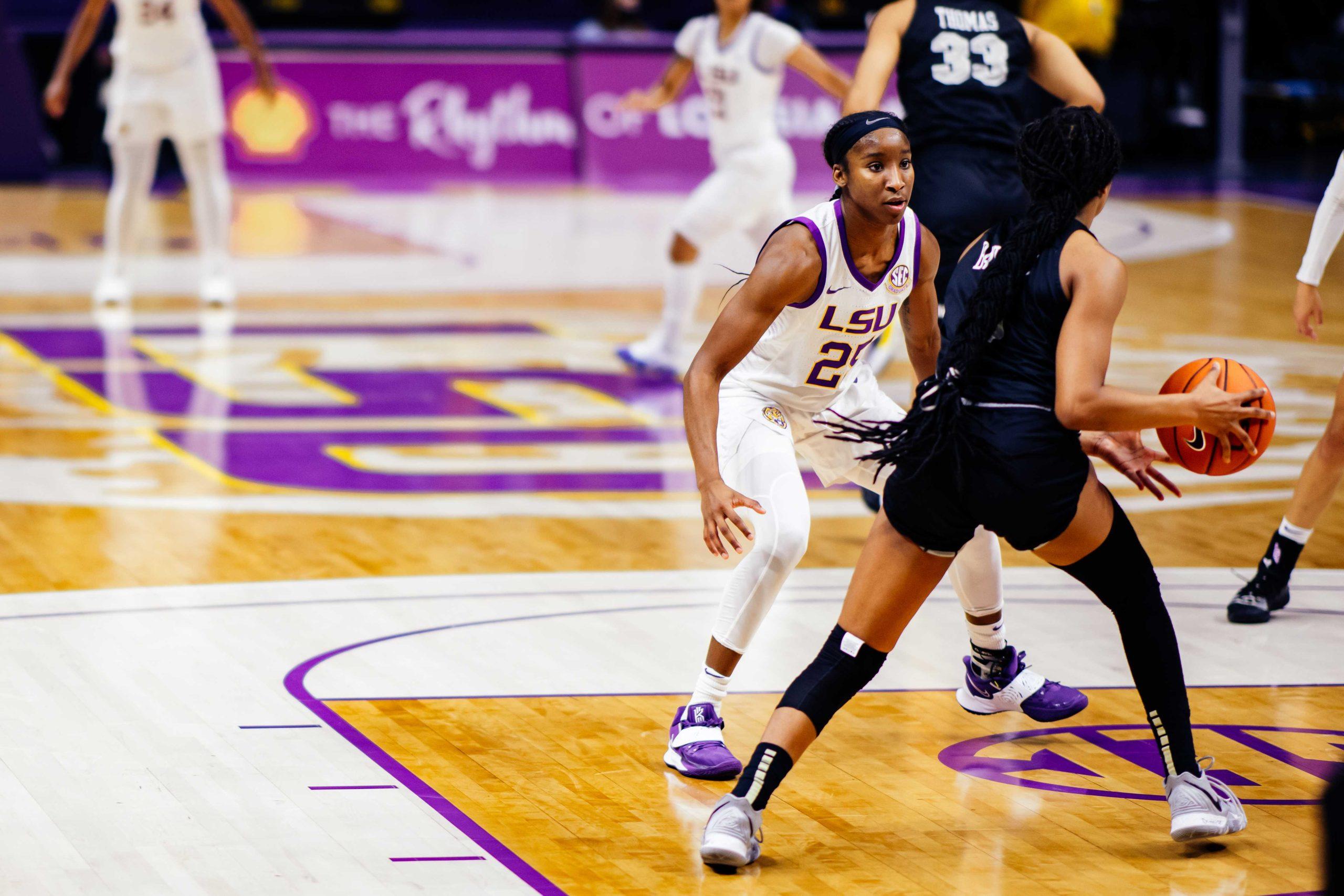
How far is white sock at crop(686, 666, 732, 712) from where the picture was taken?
450cm

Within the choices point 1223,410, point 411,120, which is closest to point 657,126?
point 411,120

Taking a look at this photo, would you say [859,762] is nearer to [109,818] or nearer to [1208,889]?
[1208,889]

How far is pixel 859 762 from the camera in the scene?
14.8ft

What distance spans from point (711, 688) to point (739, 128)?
5.22m

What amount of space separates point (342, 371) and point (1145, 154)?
1401 centimetres

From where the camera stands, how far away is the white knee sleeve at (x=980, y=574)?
472 cm

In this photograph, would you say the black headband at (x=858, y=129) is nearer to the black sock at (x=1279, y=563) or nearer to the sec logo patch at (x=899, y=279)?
the sec logo patch at (x=899, y=279)

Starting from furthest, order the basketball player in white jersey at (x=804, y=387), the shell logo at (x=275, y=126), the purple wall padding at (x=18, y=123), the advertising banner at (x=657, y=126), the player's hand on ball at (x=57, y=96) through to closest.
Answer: the advertising banner at (x=657, y=126) → the shell logo at (x=275, y=126) → the purple wall padding at (x=18, y=123) → the player's hand on ball at (x=57, y=96) → the basketball player in white jersey at (x=804, y=387)

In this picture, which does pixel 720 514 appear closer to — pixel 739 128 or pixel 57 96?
pixel 739 128

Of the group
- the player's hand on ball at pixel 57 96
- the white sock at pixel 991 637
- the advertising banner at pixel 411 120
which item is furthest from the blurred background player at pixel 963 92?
the advertising banner at pixel 411 120

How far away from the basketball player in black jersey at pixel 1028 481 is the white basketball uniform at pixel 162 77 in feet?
25.5

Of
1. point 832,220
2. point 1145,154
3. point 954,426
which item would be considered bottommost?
point 1145,154

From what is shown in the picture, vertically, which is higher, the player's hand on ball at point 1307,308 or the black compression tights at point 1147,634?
the player's hand on ball at point 1307,308

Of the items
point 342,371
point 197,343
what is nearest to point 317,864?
point 342,371
